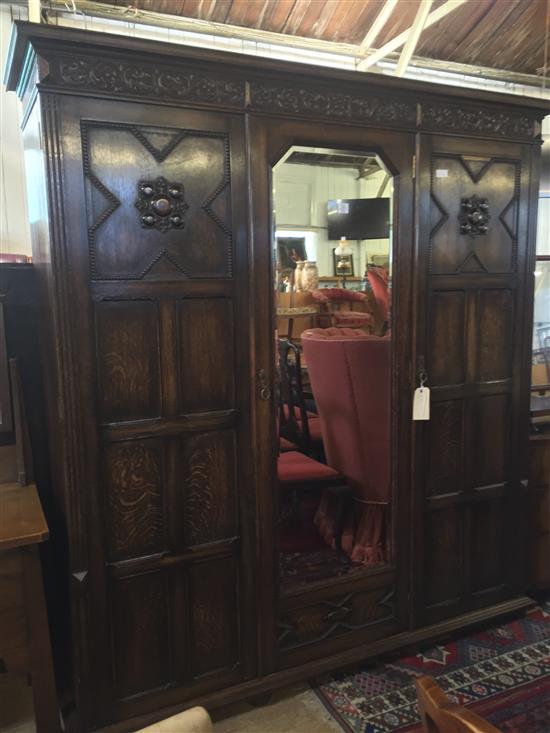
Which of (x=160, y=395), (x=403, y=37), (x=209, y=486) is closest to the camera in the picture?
(x=160, y=395)

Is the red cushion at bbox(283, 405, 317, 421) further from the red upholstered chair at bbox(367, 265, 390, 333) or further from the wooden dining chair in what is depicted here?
the wooden dining chair

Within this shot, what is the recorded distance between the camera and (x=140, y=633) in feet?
5.36

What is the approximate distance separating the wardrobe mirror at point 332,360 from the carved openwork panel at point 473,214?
20cm

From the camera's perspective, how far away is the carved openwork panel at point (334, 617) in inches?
72.9

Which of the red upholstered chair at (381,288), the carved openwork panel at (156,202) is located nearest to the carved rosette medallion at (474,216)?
the red upholstered chair at (381,288)

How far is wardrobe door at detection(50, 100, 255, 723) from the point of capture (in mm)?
1479

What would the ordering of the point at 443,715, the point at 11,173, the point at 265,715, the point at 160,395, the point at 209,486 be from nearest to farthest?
the point at 443,715 → the point at 160,395 → the point at 209,486 → the point at 265,715 → the point at 11,173

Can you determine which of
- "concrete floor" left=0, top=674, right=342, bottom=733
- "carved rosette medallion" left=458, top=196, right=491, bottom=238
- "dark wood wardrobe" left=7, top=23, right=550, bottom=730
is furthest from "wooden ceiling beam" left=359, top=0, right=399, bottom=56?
"concrete floor" left=0, top=674, right=342, bottom=733

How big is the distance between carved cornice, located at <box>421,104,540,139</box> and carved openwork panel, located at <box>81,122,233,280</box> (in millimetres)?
778

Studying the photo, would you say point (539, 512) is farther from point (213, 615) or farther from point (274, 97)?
point (274, 97)

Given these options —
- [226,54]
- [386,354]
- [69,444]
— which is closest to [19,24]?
[226,54]

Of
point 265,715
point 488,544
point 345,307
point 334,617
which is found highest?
point 345,307

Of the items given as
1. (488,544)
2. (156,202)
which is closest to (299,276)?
(156,202)

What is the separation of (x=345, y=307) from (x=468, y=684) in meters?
1.41
